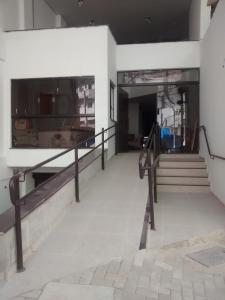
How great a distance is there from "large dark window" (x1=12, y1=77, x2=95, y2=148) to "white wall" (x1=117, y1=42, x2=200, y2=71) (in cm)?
174

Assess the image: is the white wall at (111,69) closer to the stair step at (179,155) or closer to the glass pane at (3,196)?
the stair step at (179,155)

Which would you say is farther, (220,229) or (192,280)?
(220,229)

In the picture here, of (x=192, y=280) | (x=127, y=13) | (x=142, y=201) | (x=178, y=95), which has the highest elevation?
(x=127, y=13)

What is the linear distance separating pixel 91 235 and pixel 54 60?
16.5 ft

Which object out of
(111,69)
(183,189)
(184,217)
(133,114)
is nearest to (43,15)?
(111,69)

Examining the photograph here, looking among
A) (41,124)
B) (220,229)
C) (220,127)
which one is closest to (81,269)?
(220,229)

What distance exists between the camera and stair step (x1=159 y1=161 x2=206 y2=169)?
6809 millimetres

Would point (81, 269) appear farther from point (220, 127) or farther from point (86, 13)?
point (86, 13)

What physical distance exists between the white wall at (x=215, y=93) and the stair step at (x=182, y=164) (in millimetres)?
259

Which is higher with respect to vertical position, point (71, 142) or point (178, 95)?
point (178, 95)

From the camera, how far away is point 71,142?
720cm

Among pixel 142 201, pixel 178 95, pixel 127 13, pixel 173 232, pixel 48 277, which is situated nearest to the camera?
pixel 48 277

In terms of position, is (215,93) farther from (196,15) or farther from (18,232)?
(18,232)

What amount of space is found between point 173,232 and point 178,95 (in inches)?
257
